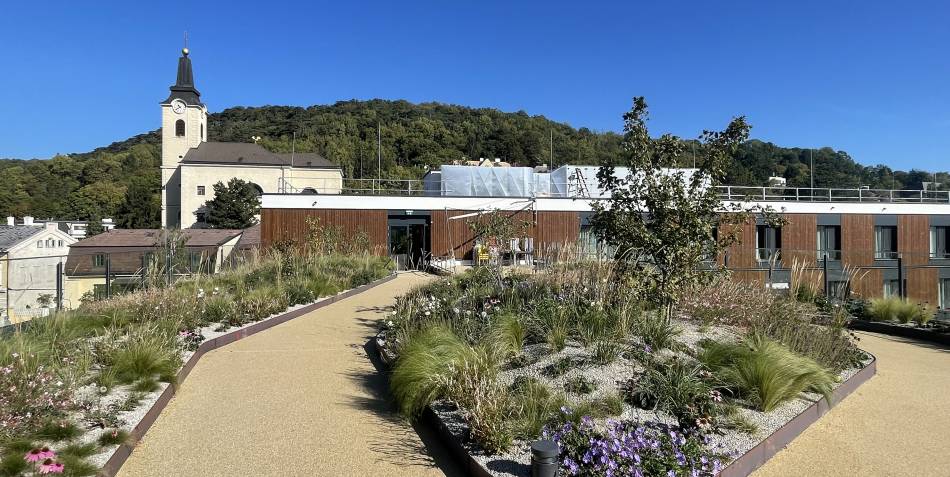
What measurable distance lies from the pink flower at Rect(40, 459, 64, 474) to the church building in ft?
176

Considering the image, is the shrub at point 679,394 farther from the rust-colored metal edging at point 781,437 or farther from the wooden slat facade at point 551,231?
the wooden slat facade at point 551,231

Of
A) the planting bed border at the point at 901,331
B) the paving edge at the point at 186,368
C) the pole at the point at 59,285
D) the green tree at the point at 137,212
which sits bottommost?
the planting bed border at the point at 901,331

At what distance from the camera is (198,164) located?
5834cm

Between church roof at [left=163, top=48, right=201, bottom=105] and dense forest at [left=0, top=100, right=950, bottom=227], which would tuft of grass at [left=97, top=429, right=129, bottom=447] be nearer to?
dense forest at [left=0, top=100, right=950, bottom=227]

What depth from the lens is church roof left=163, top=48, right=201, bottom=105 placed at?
64312 mm

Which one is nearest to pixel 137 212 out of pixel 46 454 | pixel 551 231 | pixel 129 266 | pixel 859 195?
pixel 551 231

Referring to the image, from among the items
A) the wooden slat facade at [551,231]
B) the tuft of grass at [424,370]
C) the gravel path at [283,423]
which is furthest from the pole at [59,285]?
the wooden slat facade at [551,231]

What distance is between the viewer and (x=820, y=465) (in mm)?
3723

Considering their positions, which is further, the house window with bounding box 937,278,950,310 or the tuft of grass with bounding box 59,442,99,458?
the house window with bounding box 937,278,950,310

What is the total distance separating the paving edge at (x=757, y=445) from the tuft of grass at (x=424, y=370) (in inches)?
5.1

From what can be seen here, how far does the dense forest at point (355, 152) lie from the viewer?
2474 inches

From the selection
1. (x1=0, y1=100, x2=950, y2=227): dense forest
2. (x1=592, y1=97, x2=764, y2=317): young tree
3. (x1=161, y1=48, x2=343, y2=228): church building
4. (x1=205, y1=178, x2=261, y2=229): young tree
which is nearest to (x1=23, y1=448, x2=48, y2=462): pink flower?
(x1=592, y1=97, x2=764, y2=317): young tree

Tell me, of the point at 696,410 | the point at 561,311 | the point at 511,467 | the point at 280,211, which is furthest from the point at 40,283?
the point at 280,211

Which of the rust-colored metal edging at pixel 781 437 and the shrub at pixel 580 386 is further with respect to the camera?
the shrub at pixel 580 386
